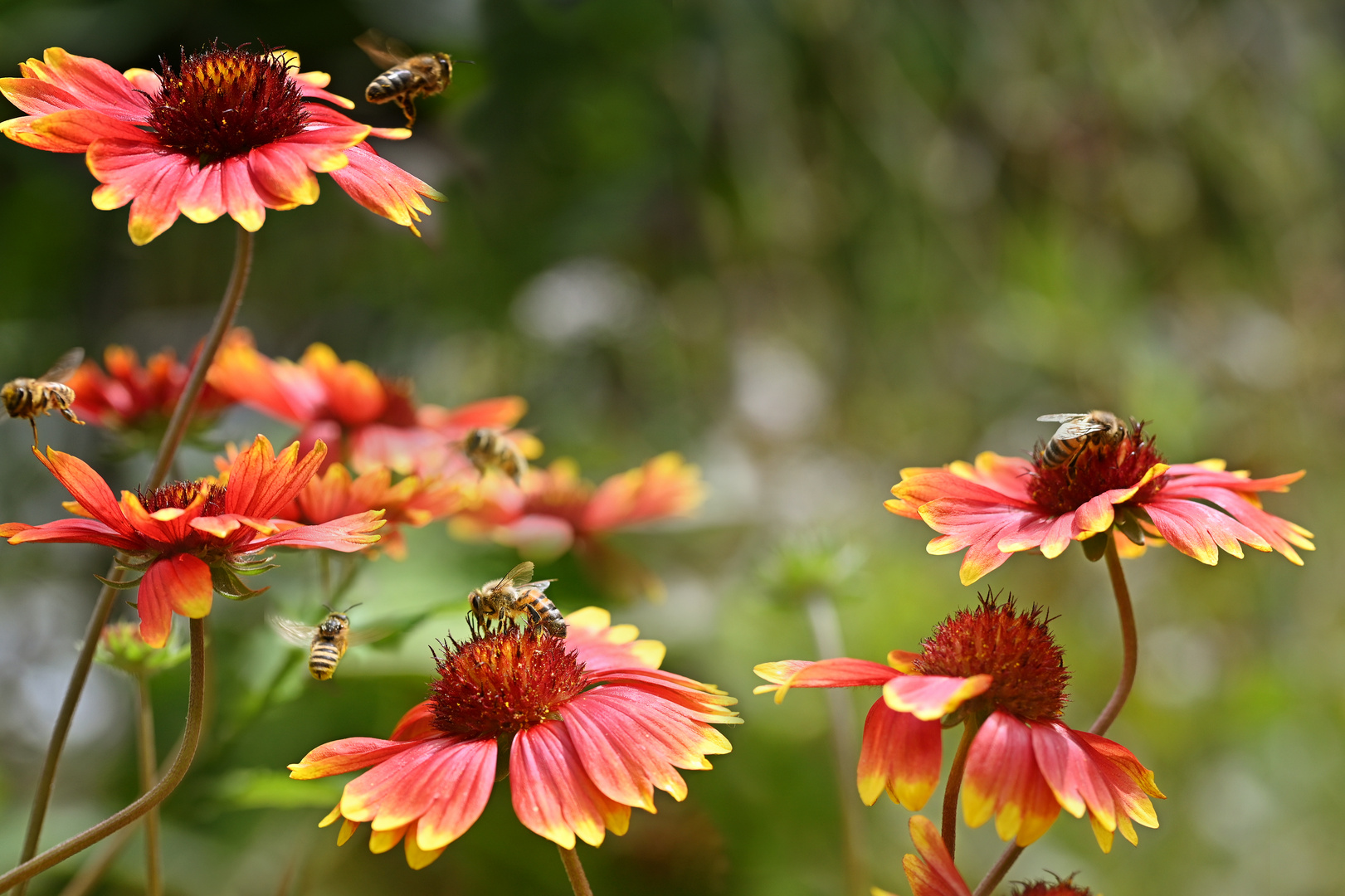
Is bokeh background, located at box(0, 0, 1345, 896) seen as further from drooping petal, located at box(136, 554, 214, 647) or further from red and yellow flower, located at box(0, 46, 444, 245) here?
drooping petal, located at box(136, 554, 214, 647)

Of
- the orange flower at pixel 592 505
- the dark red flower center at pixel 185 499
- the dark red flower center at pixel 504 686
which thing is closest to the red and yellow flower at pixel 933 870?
the dark red flower center at pixel 504 686

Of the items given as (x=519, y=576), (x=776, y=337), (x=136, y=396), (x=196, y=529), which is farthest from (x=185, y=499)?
(x=776, y=337)

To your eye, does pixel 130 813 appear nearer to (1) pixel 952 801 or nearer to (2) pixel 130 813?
(2) pixel 130 813


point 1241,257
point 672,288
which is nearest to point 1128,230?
point 1241,257

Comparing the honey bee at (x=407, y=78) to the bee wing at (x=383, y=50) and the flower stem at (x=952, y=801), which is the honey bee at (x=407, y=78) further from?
the flower stem at (x=952, y=801)

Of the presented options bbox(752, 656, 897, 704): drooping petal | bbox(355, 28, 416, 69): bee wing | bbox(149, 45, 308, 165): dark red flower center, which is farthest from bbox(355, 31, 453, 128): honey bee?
bbox(752, 656, 897, 704): drooping petal
